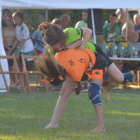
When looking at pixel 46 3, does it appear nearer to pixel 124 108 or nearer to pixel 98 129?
pixel 124 108

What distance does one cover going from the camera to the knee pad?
528cm

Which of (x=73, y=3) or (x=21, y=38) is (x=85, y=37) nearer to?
(x=73, y=3)

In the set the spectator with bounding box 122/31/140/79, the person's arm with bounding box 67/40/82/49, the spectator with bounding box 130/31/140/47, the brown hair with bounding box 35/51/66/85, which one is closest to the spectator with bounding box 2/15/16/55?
the spectator with bounding box 122/31/140/79

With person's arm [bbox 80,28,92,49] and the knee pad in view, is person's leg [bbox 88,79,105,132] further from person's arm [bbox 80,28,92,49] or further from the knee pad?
person's arm [bbox 80,28,92,49]

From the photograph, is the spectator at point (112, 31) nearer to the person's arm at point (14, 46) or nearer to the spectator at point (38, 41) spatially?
the spectator at point (38, 41)

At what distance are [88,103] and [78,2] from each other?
416 cm

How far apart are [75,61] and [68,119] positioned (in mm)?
1625

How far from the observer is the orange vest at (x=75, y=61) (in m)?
5.15

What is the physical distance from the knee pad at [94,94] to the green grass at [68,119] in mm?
371

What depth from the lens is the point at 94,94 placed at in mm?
5297

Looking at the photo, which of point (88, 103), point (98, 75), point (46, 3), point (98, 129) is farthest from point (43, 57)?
point (46, 3)

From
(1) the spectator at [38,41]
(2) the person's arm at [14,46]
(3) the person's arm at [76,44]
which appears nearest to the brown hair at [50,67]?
(3) the person's arm at [76,44]

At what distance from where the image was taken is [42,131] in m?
5.49

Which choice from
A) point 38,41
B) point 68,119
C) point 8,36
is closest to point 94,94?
point 68,119
